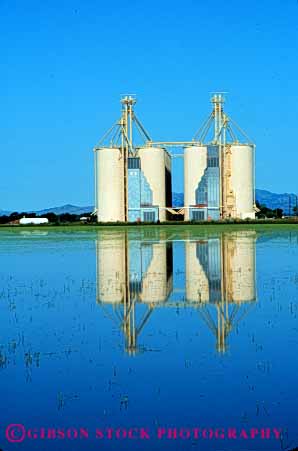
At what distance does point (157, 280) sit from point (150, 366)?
10.6 metres

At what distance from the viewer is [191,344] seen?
11.0 meters

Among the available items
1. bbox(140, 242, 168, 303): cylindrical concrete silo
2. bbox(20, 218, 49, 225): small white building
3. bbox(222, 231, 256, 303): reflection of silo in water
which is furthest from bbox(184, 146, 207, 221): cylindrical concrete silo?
bbox(140, 242, 168, 303): cylindrical concrete silo

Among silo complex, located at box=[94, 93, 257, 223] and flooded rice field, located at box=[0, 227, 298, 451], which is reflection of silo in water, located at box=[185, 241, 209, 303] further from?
silo complex, located at box=[94, 93, 257, 223]

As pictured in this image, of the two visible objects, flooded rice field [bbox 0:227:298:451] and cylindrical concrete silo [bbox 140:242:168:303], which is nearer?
flooded rice field [bbox 0:227:298:451]

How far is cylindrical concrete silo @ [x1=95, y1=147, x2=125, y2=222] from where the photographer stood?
290ft

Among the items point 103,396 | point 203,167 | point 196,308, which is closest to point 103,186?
point 203,167

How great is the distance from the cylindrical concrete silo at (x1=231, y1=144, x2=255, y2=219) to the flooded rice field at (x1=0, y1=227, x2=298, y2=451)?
70.5m

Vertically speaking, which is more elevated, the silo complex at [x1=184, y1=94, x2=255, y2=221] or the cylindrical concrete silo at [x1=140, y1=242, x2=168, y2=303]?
the silo complex at [x1=184, y1=94, x2=255, y2=221]

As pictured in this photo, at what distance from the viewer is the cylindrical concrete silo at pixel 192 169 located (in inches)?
3474

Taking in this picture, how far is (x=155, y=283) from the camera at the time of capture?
19359 millimetres

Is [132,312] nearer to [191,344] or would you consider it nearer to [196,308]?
[196,308]

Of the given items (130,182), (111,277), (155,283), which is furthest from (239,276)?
(130,182)

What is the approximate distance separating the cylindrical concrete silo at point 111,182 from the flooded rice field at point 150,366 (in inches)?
2724

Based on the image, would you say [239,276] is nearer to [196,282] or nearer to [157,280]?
[196,282]
